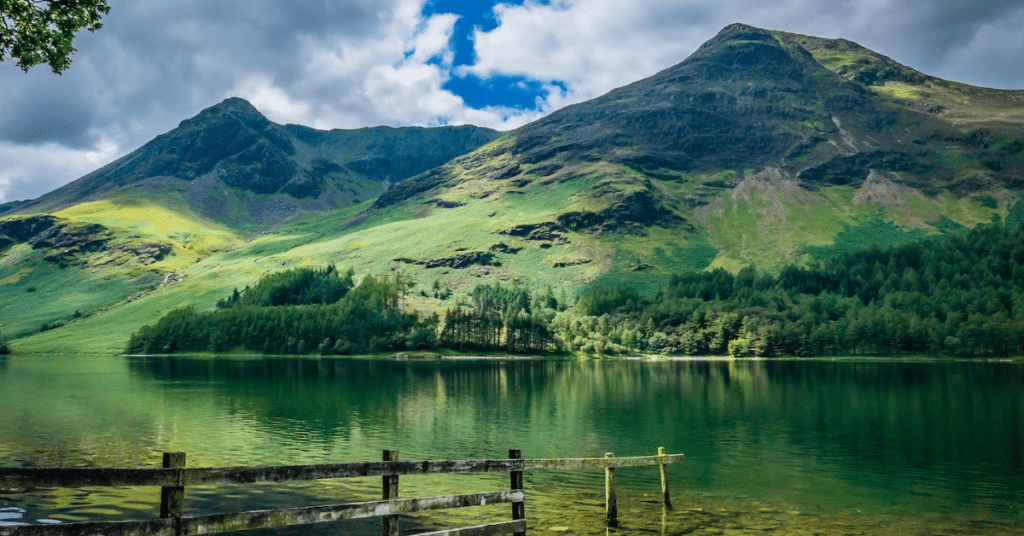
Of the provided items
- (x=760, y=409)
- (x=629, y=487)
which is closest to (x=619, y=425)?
(x=760, y=409)

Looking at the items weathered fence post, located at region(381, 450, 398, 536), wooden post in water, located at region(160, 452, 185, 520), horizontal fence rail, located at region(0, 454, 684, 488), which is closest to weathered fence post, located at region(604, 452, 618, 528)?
horizontal fence rail, located at region(0, 454, 684, 488)

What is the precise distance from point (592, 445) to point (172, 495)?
150 feet

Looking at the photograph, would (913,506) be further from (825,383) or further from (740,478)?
(825,383)

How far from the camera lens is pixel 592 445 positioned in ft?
191

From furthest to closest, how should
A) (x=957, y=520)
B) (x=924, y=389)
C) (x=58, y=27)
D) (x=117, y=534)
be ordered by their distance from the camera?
(x=924, y=389), (x=957, y=520), (x=58, y=27), (x=117, y=534)

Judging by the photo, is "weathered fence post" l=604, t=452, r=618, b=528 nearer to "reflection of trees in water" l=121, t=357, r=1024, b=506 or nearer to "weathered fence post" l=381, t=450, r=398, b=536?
"weathered fence post" l=381, t=450, r=398, b=536

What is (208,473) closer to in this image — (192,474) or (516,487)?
(192,474)

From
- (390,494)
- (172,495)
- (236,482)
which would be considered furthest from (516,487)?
(172,495)

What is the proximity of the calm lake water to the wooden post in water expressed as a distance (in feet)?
50.8

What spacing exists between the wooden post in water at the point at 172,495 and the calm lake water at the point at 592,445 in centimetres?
1550

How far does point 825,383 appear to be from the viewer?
13438 cm

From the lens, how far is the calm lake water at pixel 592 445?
33.9 m

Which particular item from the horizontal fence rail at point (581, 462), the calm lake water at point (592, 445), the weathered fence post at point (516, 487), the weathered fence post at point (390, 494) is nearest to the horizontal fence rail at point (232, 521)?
the weathered fence post at point (390, 494)

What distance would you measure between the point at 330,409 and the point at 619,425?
36008mm
